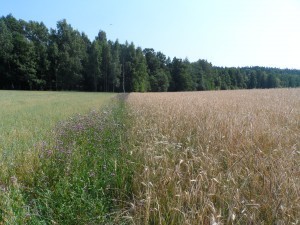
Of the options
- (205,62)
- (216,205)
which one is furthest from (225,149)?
(205,62)

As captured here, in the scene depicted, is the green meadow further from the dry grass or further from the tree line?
the tree line

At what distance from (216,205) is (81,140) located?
11.2 ft

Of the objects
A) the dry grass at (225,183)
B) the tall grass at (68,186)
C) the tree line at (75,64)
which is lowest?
the tall grass at (68,186)

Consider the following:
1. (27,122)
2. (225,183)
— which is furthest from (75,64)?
(225,183)

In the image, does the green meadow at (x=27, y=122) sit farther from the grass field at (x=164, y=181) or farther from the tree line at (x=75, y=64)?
the tree line at (x=75, y=64)

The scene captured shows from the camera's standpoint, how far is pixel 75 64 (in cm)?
6072

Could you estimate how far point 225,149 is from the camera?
351 centimetres

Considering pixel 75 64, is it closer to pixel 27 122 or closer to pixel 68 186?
pixel 27 122

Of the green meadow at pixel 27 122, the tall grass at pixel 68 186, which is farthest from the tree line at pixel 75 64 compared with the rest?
the tall grass at pixel 68 186

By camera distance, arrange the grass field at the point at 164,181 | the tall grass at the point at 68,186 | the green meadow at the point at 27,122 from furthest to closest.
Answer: the green meadow at the point at 27,122 → the tall grass at the point at 68,186 → the grass field at the point at 164,181

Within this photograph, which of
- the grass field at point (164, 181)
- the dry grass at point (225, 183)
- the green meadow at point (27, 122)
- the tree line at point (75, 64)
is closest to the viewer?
the dry grass at point (225, 183)

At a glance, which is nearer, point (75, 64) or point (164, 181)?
point (164, 181)

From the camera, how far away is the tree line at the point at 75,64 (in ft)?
187

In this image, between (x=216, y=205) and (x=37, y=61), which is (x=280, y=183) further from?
(x=37, y=61)
